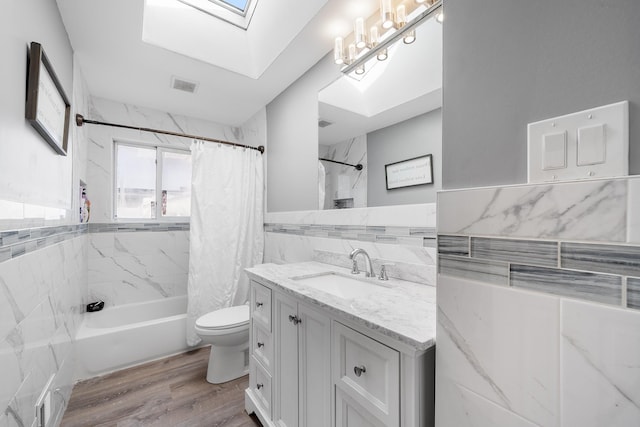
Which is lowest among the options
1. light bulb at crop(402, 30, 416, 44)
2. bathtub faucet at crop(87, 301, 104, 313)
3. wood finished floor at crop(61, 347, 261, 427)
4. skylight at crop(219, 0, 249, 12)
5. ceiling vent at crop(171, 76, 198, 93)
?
wood finished floor at crop(61, 347, 261, 427)

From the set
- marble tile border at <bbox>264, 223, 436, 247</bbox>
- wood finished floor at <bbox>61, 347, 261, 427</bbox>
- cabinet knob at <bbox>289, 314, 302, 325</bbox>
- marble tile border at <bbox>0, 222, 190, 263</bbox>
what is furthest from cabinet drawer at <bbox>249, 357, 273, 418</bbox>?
marble tile border at <bbox>0, 222, 190, 263</bbox>

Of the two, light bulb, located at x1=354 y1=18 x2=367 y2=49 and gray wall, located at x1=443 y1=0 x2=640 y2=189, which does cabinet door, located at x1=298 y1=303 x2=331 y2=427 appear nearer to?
gray wall, located at x1=443 y1=0 x2=640 y2=189

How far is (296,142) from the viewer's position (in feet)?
7.20

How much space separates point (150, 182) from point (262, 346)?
236cm

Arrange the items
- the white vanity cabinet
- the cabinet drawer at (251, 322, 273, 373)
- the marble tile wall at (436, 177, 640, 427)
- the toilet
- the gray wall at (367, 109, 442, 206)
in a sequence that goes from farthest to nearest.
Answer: the toilet < the cabinet drawer at (251, 322, 273, 373) < the gray wall at (367, 109, 442, 206) < the white vanity cabinet < the marble tile wall at (436, 177, 640, 427)

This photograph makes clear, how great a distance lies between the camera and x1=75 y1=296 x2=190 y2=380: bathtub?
1.96 metres

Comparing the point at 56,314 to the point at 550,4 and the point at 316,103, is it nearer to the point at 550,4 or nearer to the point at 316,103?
the point at 316,103

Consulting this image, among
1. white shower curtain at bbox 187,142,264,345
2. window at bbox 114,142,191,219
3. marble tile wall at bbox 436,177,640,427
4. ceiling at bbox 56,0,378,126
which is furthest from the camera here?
window at bbox 114,142,191,219

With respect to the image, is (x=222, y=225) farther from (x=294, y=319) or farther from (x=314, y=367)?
(x=314, y=367)

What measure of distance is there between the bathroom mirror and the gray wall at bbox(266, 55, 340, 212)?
0.10 m

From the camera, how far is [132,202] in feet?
9.18

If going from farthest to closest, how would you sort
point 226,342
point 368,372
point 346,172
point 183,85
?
point 183,85 < point 226,342 < point 346,172 < point 368,372

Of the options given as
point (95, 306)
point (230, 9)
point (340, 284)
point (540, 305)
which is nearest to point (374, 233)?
point (340, 284)

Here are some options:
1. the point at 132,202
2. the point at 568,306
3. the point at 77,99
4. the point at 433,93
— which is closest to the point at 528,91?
the point at 568,306
